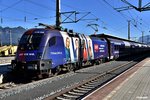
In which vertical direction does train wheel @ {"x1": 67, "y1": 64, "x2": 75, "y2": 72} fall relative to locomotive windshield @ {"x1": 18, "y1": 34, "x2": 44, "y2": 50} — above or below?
below

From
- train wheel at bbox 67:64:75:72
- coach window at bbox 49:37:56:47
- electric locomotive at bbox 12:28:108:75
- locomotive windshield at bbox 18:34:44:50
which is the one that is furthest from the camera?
train wheel at bbox 67:64:75:72

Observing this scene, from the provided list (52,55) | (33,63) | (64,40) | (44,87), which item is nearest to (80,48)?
(64,40)

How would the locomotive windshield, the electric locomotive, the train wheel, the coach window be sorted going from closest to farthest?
the electric locomotive < the locomotive windshield < the coach window < the train wheel

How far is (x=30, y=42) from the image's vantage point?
734 inches

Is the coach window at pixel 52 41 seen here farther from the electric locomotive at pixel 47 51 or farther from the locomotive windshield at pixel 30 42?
the locomotive windshield at pixel 30 42

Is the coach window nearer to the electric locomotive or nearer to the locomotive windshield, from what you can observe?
the electric locomotive

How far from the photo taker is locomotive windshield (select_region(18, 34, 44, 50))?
1842cm

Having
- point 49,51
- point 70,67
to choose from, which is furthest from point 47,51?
point 70,67

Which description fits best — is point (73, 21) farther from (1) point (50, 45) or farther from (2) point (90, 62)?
(1) point (50, 45)

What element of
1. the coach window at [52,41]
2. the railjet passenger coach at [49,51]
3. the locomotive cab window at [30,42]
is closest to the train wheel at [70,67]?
the railjet passenger coach at [49,51]

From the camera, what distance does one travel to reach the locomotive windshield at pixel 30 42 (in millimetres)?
18422

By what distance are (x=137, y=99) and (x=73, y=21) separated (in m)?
28.5

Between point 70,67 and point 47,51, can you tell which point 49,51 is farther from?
point 70,67

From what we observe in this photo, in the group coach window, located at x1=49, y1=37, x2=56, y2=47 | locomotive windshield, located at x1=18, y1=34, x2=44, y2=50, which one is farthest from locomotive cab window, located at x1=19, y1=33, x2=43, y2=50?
coach window, located at x1=49, y1=37, x2=56, y2=47
